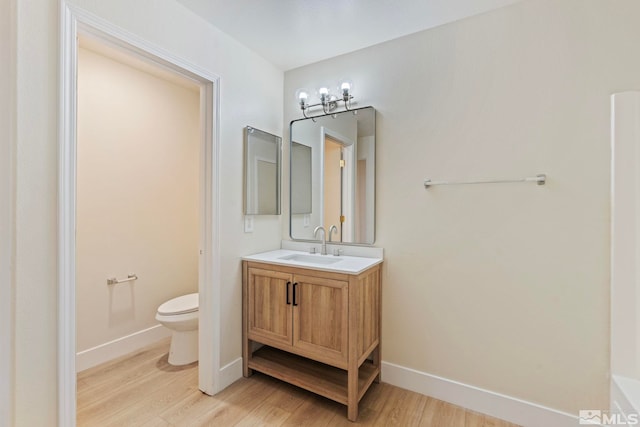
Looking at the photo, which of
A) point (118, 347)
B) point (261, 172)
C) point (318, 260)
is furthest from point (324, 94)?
point (118, 347)

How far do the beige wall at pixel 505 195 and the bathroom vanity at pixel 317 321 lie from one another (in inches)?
10.7

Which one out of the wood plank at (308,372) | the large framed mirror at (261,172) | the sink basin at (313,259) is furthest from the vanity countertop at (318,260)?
the wood plank at (308,372)

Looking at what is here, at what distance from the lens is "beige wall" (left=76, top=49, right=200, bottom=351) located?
226 cm

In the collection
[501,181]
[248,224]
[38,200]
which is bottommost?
[248,224]

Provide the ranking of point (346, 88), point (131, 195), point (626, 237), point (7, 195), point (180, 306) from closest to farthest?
point (626, 237) < point (7, 195) < point (346, 88) < point (180, 306) < point (131, 195)

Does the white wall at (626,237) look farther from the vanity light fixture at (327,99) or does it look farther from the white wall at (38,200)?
the white wall at (38,200)

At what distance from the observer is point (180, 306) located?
7.78 ft

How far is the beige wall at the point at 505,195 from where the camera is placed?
1.54m

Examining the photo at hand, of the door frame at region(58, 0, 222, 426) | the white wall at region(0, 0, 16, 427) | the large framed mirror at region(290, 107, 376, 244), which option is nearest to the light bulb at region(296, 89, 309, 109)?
the large framed mirror at region(290, 107, 376, 244)

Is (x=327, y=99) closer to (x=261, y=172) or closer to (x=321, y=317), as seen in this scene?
(x=261, y=172)

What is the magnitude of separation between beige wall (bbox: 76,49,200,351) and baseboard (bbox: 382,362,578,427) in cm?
217

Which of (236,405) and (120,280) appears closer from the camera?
(236,405)

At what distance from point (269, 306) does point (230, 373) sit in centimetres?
55

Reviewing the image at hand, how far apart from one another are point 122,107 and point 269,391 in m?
2.52
